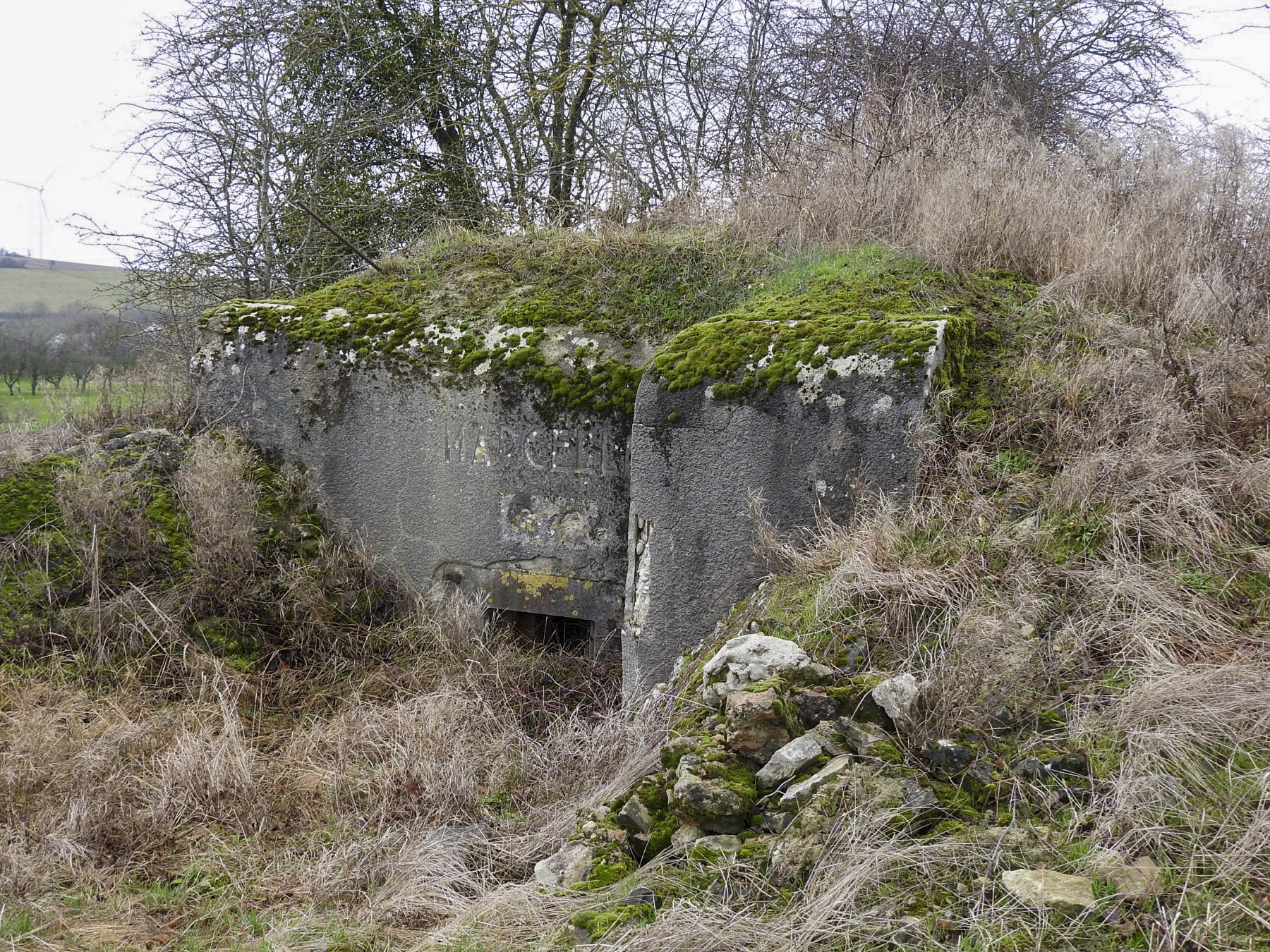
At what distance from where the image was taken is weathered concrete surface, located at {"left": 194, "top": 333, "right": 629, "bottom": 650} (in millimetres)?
4703

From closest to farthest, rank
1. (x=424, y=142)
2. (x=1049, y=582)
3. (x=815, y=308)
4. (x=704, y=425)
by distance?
(x=1049, y=582)
(x=704, y=425)
(x=815, y=308)
(x=424, y=142)

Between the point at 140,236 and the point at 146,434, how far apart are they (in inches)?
140

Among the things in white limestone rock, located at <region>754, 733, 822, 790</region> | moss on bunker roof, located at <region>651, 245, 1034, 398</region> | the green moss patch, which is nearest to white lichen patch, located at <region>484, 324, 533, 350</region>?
the green moss patch

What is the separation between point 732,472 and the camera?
3.76 m

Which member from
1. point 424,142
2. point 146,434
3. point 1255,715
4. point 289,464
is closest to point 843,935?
point 1255,715

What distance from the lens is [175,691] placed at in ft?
13.9

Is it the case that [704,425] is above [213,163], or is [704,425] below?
below

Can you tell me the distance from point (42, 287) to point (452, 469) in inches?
1185

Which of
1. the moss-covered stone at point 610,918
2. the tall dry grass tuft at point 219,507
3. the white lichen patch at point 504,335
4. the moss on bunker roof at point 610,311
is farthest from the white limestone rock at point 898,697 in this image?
the tall dry grass tuft at point 219,507

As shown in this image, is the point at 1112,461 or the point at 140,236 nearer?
the point at 1112,461

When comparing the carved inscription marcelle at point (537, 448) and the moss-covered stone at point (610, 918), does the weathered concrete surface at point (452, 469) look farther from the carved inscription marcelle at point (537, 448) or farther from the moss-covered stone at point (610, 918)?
the moss-covered stone at point (610, 918)

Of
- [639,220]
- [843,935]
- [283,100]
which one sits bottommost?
[843,935]

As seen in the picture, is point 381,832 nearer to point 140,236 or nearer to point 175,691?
point 175,691

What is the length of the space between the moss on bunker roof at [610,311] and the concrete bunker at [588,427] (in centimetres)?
1
